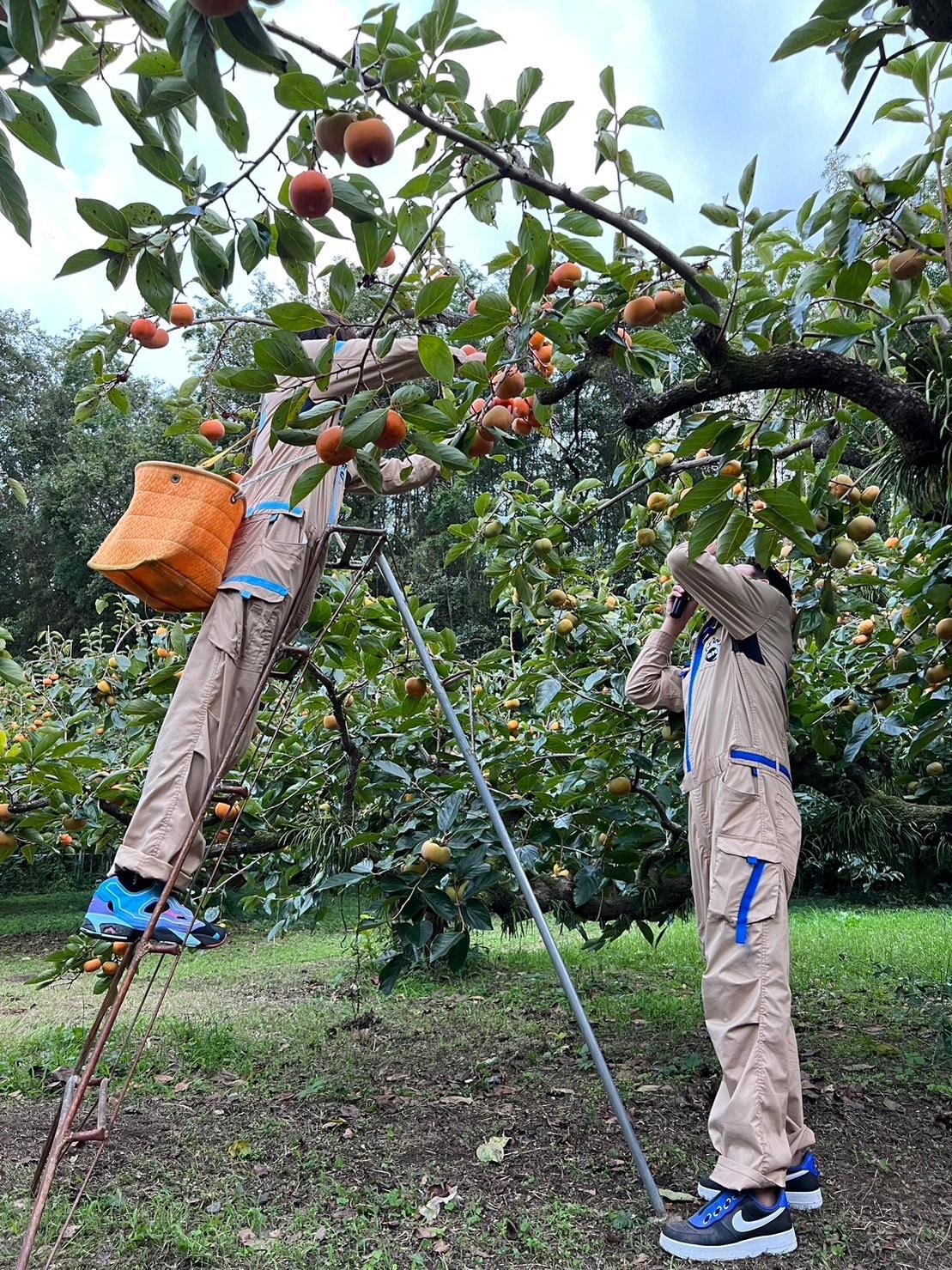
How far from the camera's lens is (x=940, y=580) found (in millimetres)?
2426

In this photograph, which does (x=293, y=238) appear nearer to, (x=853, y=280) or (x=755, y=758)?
(x=853, y=280)

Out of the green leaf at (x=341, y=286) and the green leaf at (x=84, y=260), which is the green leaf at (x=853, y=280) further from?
the green leaf at (x=84, y=260)

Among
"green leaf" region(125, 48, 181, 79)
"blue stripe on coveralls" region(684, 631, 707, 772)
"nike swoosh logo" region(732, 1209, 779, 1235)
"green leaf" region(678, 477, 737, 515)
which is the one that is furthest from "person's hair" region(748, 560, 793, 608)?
"green leaf" region(125, 48, 181, 79)

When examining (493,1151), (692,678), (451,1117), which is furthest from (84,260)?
(451,1117)

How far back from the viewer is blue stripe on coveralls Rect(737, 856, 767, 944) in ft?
6.27

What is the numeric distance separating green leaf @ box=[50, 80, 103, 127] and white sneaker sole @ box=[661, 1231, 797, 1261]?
2161 millimetres

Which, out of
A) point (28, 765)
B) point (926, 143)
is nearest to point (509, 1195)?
point (28, 765)

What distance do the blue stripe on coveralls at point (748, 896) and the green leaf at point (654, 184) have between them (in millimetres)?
1323

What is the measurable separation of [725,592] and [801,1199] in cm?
136

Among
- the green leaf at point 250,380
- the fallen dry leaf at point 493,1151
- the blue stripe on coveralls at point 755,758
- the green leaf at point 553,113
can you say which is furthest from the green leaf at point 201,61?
the fallen dry leaf at point 493,1151

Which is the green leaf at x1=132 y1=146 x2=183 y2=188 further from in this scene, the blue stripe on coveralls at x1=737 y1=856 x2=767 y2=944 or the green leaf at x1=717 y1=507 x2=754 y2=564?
the blue stripe on coveralls at x1=737 y1=856 x2=767 y2=944

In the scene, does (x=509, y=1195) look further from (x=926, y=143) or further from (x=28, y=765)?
(x=926, y=143)

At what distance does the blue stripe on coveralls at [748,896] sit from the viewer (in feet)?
6.27

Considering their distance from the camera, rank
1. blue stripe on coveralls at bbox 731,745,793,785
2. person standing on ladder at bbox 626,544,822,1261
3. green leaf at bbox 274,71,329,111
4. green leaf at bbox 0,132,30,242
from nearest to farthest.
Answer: green leaf at bbox 0,132,30,242
green leaf at bbox 274,71,329,111
person standing on ladder at bbox 626,544,822,1261
blue stripe on coveralls at bbox 731,745,793,785
